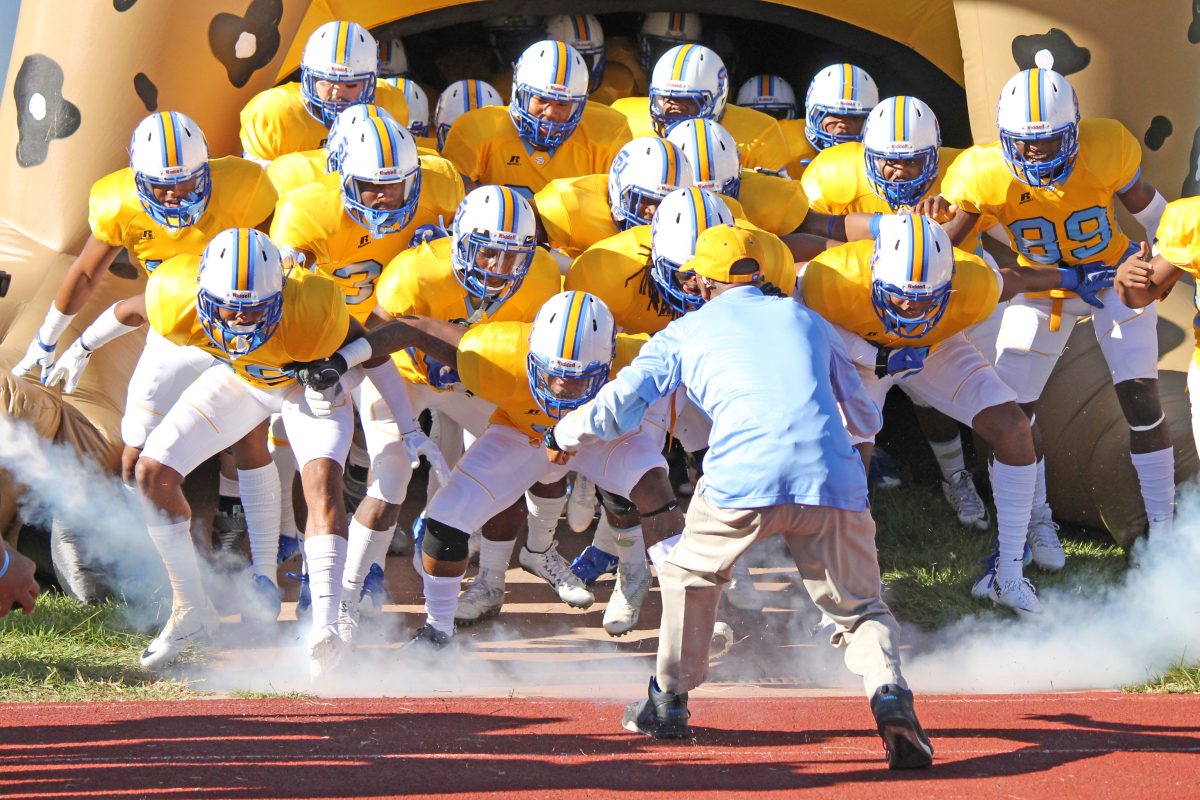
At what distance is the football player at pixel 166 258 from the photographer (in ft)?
17.7

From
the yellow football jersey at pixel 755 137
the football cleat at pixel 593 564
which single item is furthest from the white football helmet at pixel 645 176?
Result: the football cleat at pixel 593 564

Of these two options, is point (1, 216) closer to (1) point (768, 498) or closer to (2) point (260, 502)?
(2) point (260, 502)

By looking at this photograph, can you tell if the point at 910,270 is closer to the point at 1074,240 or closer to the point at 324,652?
the point at 1074,240

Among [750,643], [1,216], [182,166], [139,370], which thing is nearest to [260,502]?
[139,370]

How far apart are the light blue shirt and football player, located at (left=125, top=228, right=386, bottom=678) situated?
1.28 metres

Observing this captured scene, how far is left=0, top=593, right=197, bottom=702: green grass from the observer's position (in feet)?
15.7

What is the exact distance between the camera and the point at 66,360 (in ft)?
18.2

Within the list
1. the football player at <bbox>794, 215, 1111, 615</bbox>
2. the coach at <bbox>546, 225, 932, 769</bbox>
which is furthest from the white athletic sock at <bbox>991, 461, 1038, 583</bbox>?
the coach at <bbox>546, 225, 932, 769</bbox>

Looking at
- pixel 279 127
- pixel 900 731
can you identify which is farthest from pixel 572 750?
pixel 279 127

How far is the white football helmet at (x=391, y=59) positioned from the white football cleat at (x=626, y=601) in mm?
3182

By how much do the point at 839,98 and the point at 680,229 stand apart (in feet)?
6.34

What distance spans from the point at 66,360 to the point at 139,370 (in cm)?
25

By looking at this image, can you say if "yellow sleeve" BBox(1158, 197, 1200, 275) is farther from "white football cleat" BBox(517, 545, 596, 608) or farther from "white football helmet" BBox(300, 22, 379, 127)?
"white football helmet" BBox(300, 22, 379, 127)

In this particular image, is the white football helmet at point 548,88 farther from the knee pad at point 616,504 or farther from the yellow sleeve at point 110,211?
the knee pad at point 616,504
